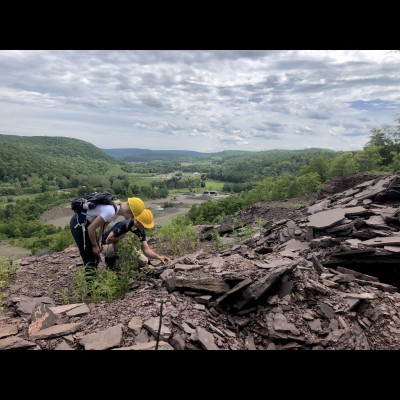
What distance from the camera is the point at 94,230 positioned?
15.6 feet

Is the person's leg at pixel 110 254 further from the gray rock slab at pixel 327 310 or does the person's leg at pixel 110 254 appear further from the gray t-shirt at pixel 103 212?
the gray rock slab at pixel 327 310

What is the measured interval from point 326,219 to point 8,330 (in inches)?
A: 242

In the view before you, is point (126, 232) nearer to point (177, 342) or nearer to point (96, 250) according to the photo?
point (96, 250)

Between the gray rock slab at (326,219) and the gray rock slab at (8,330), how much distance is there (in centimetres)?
557

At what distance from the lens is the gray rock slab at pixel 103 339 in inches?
117

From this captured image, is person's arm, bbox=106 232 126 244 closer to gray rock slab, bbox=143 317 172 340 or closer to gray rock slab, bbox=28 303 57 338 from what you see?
gray rock slab, bbox=28 303 57 338

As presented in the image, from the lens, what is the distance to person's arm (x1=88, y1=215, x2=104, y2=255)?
15.1 feet

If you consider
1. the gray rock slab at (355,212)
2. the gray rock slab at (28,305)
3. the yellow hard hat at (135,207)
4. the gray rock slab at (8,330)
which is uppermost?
the yellow hard hat at (135,207)

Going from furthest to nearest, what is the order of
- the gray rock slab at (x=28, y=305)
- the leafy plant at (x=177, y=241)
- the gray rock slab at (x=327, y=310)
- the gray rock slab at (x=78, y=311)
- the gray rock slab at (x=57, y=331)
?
the leafy plant at (x=177, y=241)
the gray rock slab at (x=28, y=305)
the gray rock slab at (x=78, y=311)
the gray rock slab at (x=327, y=310)
the gray rock slab at (x=57, y=331)

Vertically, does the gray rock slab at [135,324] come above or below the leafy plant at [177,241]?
above

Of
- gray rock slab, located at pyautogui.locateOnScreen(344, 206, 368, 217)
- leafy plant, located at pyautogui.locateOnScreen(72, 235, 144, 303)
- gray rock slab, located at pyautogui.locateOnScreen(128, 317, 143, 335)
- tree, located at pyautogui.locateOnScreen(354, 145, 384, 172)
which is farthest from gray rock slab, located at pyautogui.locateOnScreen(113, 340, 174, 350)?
tree, located at pyautogui.locateOnScreen(354, 145, 384, 172)

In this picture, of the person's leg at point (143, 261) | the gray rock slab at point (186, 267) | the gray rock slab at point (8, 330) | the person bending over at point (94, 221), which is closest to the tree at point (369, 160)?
the gray rock slab at point (186, 267)

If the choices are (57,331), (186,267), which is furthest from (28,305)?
(186,267)
